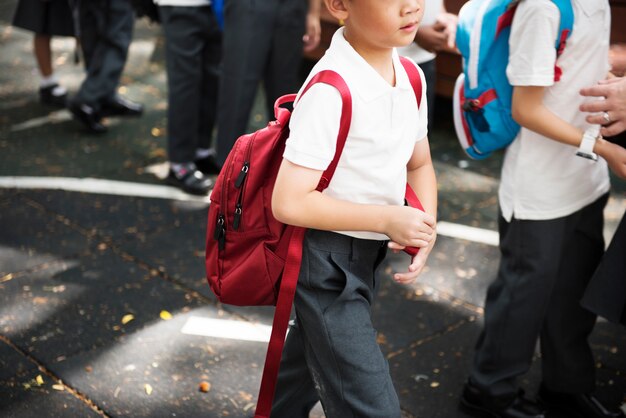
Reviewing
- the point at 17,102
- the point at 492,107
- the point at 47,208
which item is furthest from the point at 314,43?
the point at 17,102

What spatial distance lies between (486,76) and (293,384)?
1.25 metres

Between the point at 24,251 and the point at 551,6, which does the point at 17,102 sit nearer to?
the point at 24,251

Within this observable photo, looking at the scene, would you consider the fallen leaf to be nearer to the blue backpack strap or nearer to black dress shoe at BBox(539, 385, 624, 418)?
black dress shoe at BBox(539, 385, 624, 418)

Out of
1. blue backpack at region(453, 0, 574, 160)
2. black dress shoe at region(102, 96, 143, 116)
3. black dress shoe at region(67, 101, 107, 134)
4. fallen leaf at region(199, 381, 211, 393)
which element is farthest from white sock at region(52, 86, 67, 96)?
blue backpack at region(453, 0, 574, 160)

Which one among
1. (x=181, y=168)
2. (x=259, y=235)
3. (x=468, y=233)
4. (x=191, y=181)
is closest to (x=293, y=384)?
(x=259, y=235)

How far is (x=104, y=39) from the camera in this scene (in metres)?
6.81

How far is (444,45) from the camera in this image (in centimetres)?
458

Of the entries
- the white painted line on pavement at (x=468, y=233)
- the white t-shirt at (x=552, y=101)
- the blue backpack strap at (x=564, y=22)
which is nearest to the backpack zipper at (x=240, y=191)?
the white t-shirt at (x=552, y=101)

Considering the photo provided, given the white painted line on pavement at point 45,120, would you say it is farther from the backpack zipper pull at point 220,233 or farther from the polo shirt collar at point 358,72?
the polo shirt collar at point 358,72

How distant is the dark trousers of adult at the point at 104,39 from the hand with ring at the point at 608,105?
456 cm

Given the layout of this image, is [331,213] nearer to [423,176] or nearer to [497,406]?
[423,176]

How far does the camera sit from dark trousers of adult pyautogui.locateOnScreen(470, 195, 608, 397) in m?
3.18

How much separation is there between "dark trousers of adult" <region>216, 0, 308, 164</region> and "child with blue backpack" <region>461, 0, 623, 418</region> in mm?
2320

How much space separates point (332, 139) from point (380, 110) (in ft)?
0.58
